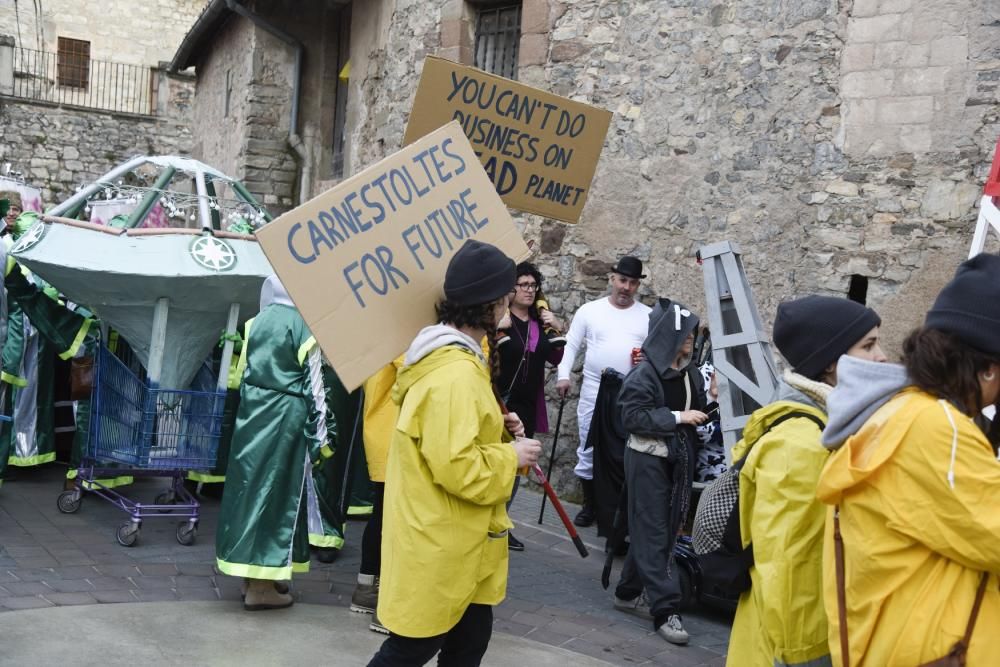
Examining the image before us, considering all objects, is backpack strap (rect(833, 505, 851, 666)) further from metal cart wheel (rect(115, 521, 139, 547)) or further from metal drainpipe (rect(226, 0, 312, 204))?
metal drainpipe (rect(226, 0, 312, 204))

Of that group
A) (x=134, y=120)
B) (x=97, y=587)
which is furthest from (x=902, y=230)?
(x=134, y=120)

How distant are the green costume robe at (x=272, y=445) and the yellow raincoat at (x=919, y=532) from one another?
3079mm

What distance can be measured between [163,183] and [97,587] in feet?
8.24

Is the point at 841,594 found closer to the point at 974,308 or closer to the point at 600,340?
the point at 974,308

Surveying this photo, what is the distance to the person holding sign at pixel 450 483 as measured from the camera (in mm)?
3121

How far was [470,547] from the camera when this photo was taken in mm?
3209

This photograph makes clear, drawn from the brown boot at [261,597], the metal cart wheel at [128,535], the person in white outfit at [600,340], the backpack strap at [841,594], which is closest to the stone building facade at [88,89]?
the person in white outfit at [600,340]

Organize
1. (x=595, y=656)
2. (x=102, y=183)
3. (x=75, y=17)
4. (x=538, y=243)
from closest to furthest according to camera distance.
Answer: (x=595, y=656)
(x=102, y=183)
(x=538, y=243)
(x=75, y=17)

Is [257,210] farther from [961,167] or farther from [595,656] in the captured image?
[961,167]

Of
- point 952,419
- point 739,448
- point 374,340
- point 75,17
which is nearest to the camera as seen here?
point 952,419

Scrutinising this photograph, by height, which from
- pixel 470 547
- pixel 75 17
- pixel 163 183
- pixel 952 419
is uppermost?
pixel 75 17

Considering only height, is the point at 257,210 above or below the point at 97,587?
above

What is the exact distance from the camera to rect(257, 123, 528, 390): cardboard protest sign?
10.9ft

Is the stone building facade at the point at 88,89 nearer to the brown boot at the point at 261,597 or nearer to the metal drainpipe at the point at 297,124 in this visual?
the metal drainpipe at the point at 297,124
